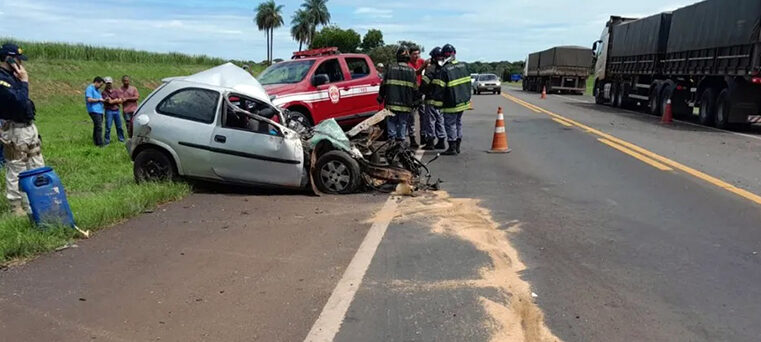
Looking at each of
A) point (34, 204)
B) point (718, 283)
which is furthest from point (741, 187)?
point (34, 204)

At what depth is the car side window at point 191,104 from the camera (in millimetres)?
7480

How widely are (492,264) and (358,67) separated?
26.8 feet

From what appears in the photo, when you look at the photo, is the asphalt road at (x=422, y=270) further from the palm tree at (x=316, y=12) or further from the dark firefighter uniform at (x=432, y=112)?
the palm tree at (x=316, y=12)

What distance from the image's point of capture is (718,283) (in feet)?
14.2

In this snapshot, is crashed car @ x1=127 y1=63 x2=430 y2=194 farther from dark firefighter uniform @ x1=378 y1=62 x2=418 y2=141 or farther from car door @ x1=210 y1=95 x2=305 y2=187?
dark firefighter uniform @ x1=378 y1=62 x2=418 y2=141

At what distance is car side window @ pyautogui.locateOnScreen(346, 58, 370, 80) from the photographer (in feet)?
39.7

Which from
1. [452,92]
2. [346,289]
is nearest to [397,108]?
[452,92]

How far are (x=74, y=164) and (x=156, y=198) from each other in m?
4.38

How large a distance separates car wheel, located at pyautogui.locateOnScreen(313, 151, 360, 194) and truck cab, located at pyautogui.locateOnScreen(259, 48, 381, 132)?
3270 millimetres

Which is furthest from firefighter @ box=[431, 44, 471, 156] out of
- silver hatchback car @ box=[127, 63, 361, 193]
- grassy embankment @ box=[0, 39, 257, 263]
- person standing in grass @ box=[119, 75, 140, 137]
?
person standing in grass @ box=[119, 75, 140, 137]

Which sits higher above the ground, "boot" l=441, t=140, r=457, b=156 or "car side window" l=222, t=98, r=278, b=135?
"car side window" l=222, t=98, r=278, b=135

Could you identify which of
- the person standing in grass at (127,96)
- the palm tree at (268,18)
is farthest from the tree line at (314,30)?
the person standing in grass at (127,96)

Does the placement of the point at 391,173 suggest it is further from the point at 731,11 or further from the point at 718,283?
the point at 731,11

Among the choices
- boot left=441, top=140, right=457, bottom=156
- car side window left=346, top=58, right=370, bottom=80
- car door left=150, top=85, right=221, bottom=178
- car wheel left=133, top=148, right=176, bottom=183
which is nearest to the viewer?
car door left=150, top=85, right=221, bottom=178
